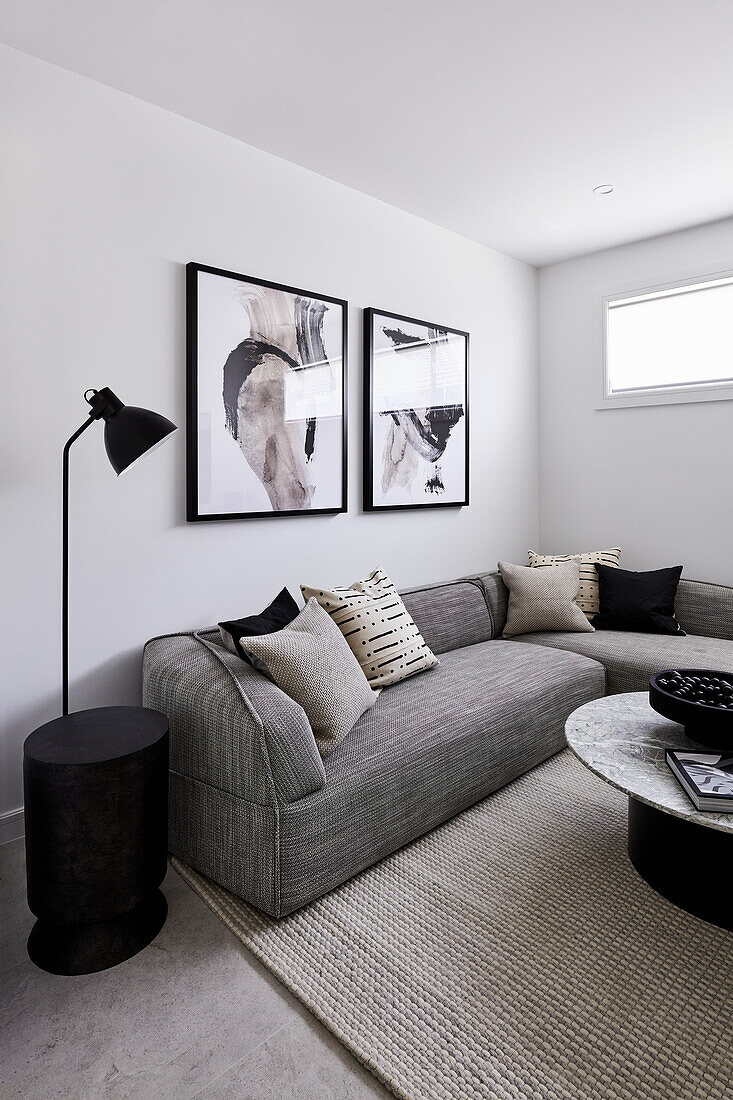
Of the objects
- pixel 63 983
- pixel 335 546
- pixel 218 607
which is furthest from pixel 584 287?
pixel 63 983

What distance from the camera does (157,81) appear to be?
7.81 feet

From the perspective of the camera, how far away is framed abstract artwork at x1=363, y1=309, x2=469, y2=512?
136 inches

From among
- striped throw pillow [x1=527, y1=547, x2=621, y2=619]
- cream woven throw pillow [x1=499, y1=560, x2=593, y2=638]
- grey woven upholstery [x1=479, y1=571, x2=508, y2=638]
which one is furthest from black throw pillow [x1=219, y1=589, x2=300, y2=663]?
striped throw pillow [x1=527, y1=547, x2=621, y2=619]

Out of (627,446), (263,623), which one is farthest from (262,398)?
(627,446)

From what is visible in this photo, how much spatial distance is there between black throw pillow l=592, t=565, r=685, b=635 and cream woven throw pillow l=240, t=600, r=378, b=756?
6.51ft

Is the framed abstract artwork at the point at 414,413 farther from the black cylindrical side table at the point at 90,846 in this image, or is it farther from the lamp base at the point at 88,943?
the lamp base at the point at 88,943

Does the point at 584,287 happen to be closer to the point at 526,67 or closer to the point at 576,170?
the point at 576,170

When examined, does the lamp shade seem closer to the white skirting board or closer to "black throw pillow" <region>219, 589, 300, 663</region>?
"black throw pillow" <region>219, 589, 300, 663</region>

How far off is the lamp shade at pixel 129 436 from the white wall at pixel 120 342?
0.39 m

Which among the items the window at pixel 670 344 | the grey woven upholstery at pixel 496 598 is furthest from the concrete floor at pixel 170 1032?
the window at pixel 670 344

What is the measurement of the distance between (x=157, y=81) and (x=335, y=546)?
6.54 ft

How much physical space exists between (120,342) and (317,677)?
144cm

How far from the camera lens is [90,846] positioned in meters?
1.68

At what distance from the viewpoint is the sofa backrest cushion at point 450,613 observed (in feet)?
10.7
